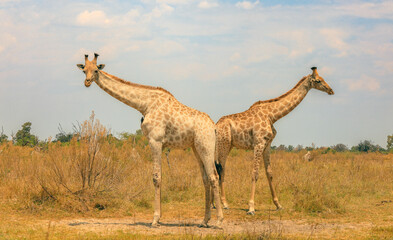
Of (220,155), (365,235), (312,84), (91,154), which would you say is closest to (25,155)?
(91,154)

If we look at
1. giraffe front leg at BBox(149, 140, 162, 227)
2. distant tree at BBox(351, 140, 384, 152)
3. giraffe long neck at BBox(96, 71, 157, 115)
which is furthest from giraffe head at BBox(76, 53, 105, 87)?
distant tree at BBox(351, 140, 384, 152)

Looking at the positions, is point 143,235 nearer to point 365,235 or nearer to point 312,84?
point 365,235

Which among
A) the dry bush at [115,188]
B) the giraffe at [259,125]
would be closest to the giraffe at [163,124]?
the dry bush at [115,188]

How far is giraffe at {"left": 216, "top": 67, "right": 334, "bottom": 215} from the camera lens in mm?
11469

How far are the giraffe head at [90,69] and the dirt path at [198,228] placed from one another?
3.04m

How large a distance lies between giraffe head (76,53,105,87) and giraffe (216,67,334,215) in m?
3.99

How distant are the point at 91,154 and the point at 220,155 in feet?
11.3

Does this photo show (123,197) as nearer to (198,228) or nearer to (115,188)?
(115,188)

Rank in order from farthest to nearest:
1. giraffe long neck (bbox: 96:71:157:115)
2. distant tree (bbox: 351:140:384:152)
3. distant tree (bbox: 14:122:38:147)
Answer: distant tree (bbox: 351:140:384:152), distant tree (bbox: 14:122:38:147), giraffe long neck (bbox: 96:71:157:115)

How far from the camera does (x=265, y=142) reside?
11.4 meters

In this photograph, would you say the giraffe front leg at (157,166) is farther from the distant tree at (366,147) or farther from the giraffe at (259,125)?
the distant tree at (366,147)

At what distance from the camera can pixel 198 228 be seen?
8.96 m

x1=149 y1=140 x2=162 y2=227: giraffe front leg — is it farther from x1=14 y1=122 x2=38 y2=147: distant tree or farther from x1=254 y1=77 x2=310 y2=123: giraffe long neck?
x1=14 y1=122 x2=38 y2=147: distant tree

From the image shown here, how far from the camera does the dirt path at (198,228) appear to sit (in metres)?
8.65
